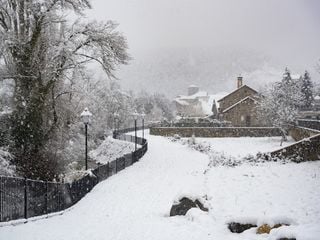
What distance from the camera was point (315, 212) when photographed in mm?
12227

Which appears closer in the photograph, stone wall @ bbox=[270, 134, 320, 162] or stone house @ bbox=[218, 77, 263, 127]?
stone wall @ bbox=[270, 134, 320, 162]

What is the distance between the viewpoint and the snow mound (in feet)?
131

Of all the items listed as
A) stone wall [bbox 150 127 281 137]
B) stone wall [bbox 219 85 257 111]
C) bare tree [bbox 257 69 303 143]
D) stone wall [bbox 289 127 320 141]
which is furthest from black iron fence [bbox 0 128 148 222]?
stone wall [bbox 219 85 257 111]

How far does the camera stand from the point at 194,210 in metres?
12.2

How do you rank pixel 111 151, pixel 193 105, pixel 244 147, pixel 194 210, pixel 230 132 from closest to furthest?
pixel 194 210 → pixel 244 147 → pixel 111 151 → pixel 230 132 → pixel 193 105

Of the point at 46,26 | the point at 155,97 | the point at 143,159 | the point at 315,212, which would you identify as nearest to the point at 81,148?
the point at 143,159

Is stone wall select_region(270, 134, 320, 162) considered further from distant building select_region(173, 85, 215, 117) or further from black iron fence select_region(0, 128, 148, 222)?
distant building select_region(173, 85, 215, 117)

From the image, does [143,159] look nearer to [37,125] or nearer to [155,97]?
[37,125]

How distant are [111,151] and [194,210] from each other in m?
31.1

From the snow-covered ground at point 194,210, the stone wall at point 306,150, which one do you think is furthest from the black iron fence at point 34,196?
the stone wall at point 306,150

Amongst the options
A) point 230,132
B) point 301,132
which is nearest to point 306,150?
point 301,132

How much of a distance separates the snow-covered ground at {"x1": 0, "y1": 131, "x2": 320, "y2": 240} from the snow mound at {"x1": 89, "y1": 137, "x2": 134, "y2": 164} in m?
15.4

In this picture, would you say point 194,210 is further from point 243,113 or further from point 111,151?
point 243,113

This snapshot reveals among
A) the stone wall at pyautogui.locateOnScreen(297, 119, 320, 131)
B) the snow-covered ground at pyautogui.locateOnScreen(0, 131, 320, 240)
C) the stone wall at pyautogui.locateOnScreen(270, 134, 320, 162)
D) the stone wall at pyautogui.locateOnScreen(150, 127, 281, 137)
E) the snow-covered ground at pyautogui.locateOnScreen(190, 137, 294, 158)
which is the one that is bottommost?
the snow-covered ground at pyautogui.locateOnScreen(0, 131, 320, 240)
